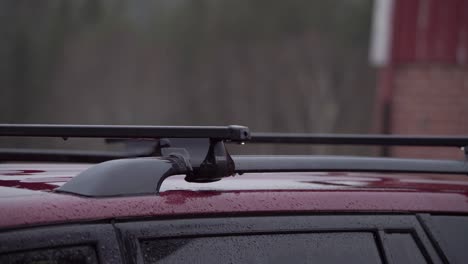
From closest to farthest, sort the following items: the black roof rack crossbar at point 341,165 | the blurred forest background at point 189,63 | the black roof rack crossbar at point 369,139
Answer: the black roof rack crossbar at point 341,165 < the black roof rack crossbar at point 369,139 < the blurred forest background at point 189,63

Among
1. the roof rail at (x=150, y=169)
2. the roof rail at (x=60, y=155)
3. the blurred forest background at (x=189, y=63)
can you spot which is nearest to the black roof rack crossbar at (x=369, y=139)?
the roof rail at (x=150, y=169)

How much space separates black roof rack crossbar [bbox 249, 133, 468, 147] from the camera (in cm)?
269

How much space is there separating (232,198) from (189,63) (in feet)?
104

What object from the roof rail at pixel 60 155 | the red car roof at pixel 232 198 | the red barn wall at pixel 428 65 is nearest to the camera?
the red car roof at pixel 232 198

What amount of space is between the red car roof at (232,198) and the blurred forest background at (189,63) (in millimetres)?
27484

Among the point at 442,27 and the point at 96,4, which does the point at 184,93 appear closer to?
the point at 96,4

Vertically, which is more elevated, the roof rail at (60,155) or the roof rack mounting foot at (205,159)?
the roof rail at (60,155)

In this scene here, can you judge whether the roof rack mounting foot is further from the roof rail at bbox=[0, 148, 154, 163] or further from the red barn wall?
the red barn wall

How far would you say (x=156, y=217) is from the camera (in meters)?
1.91

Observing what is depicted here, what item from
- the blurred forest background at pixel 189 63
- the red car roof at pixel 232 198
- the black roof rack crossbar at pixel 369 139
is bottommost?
the red car roof at pixel 232 198

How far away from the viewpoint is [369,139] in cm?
290

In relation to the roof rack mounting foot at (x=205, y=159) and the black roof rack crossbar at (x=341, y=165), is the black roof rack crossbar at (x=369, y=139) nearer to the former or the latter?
the black roof rack crossbar at (x=341, y=165)

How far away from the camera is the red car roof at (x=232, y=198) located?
71.6 inches

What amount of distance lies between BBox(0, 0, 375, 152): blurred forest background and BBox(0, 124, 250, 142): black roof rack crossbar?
2795 centimetres
